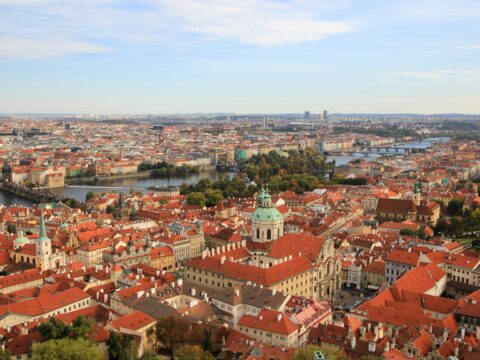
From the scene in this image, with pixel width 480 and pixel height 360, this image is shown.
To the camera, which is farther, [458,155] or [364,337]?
[458,155]

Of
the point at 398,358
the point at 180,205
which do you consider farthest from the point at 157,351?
the point at 180,205

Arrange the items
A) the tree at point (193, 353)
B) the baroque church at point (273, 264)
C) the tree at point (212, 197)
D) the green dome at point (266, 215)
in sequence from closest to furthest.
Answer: the tree at point (193, 353)
the baroque church at point (273, 264)
the green dome at point (266, 215)
the tree at point (212, 197)

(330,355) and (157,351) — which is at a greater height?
(330,355)

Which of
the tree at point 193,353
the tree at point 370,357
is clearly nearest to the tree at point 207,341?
the tree at point 193,353

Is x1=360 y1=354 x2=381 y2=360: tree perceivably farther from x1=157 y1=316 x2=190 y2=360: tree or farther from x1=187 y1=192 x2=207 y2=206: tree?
x1=187 y1=192 x2=207 y2=206: tree

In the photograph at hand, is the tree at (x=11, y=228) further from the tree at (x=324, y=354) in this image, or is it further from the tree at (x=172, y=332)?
the tree at (x=324, y=354)

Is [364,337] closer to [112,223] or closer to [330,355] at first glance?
[330,355]

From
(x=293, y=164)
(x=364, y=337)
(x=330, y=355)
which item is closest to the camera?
(x=330, y=355)
